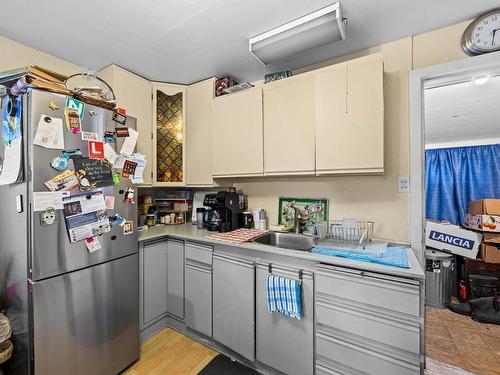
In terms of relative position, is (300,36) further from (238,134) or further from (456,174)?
(456,174)

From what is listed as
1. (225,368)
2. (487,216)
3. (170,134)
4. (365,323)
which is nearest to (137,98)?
(170,134)

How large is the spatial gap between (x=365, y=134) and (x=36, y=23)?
7.62ft

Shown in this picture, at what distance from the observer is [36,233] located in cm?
117

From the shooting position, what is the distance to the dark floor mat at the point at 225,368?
1.61 m

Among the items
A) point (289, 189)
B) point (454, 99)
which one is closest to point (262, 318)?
point (289, 189)

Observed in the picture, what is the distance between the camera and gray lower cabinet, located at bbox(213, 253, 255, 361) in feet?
5.32

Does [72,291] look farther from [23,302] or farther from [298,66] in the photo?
[298,66]

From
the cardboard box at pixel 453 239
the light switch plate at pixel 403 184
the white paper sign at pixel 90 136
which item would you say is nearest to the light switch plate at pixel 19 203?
the white paper sign at pixel 90 136

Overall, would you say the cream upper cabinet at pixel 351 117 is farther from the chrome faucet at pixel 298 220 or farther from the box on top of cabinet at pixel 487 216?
the box on top of cabinet at pixel 487 216

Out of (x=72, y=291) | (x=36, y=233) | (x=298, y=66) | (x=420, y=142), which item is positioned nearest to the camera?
(x=36, y=233)

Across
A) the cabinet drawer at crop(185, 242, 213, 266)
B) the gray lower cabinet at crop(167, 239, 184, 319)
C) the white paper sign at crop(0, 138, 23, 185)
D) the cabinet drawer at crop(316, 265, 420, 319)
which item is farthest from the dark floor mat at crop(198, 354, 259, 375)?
the white paper sign at crop(0, 138, 23, 185)

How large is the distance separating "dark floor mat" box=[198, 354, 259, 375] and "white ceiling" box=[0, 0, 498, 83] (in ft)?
7.89

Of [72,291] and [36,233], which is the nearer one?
[36,233]

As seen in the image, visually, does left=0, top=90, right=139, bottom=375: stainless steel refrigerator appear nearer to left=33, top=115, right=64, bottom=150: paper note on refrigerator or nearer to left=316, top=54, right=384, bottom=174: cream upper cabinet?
left=33, top=115, right=64, bottom=150: paper note on refrigerator
